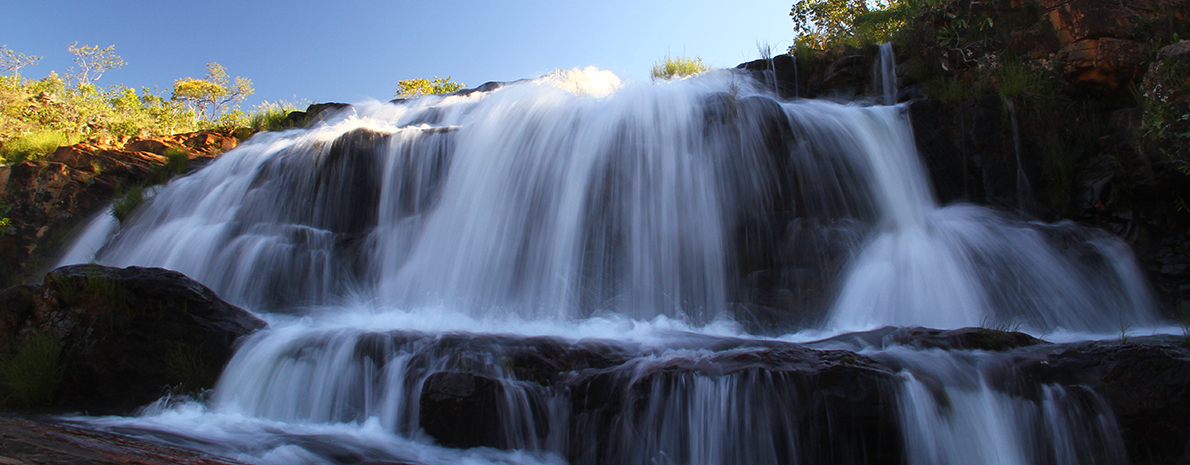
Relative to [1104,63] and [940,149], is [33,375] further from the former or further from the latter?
[1104,63]

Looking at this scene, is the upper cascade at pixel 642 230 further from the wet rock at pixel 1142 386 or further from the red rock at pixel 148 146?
the red rock at pixel 148 146

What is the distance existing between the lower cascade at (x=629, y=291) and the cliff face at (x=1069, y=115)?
36cm

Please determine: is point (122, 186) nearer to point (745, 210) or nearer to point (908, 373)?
point (745, 210)

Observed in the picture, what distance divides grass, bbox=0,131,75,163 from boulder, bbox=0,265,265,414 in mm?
8455

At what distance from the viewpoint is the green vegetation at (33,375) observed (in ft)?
14.0

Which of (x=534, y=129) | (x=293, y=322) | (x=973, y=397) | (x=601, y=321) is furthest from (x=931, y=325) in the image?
(x=293, y=322)

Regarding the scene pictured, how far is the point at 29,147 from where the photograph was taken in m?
11.3

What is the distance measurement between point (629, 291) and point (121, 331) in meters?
4.19

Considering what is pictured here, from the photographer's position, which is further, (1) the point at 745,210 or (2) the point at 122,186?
(2) the point at 122,186

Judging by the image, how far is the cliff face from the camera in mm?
5309

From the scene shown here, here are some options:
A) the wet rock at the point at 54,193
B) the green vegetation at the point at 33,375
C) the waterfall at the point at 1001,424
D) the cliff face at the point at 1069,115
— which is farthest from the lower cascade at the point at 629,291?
the wet rock at the point at 54,193

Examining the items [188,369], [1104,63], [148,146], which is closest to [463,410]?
[188,369]

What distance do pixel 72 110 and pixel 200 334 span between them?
14.0 meters

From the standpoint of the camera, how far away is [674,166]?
6.82 metres
